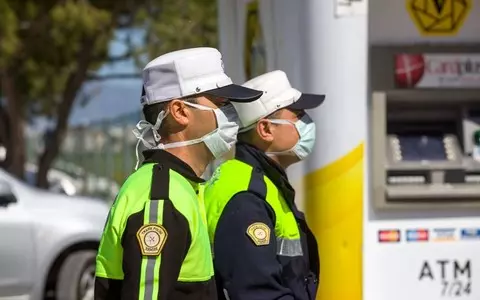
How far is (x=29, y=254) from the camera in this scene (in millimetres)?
9133

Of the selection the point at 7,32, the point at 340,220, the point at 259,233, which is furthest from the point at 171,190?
the point at 7,32

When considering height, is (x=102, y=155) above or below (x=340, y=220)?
below

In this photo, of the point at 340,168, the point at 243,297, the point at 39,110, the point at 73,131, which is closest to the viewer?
the point at 243,297

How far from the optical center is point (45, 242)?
30.4 ft

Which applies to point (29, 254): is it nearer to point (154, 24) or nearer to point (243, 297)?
point (243, 297)

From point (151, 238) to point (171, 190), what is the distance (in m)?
0.18

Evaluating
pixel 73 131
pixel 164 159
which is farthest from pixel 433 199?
pixel 73 131

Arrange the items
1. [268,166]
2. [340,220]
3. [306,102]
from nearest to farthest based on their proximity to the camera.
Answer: [268,166] < [306,102] < [340,220]

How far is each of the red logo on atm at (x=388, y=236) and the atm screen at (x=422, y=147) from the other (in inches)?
15.0

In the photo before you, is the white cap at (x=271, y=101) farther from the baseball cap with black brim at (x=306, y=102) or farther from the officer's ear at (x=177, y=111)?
the officer's ear at (x=177, y=111)

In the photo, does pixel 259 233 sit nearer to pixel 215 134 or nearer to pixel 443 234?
pixel 215 134

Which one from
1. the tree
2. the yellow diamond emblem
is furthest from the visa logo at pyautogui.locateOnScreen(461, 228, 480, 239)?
the tree

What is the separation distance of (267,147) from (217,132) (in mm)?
755

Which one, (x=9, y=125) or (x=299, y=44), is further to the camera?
(x=9, y=125)
